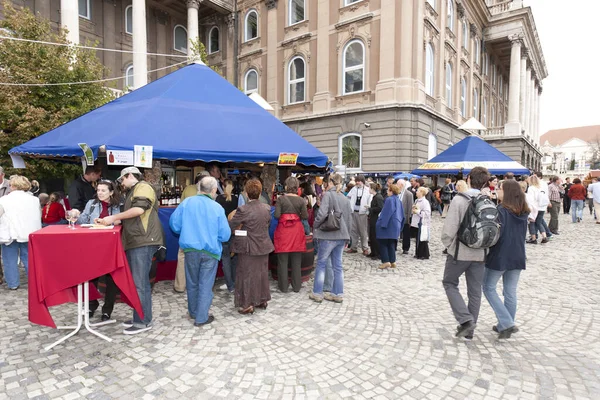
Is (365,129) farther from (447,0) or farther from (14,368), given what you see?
(14,368)

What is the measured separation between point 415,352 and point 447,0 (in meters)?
25.8

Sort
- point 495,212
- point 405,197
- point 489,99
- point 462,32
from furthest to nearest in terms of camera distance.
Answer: point 489,99
point 462,32
point 405,197
point 495,212

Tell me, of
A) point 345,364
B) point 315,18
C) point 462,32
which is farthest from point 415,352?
point 462,32

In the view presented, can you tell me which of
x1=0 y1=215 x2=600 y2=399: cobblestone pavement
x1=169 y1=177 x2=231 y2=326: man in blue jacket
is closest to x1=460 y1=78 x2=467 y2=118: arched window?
x1=0 y1=215 x2=600 y2=399: cobblestone pavement

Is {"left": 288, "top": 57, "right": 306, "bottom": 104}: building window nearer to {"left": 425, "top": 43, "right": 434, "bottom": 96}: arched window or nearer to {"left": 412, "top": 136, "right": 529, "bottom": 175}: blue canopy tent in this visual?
{"left": 425, "top": 43, "right": 434, "bottom": 96}: arched window

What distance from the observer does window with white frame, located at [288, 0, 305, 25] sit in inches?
894

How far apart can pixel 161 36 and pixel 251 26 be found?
713cm

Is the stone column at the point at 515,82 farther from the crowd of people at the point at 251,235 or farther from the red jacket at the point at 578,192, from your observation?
the crowd of people at the point at 251,235

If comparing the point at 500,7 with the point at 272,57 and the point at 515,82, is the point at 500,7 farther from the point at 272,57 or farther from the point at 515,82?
the point at 272,57

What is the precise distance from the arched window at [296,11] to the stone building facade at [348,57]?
7cm

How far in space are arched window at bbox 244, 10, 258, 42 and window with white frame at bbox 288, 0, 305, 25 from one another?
3.51 metres

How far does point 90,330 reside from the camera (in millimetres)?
3969

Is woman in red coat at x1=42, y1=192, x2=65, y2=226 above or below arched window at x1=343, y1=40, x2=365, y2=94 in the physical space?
below

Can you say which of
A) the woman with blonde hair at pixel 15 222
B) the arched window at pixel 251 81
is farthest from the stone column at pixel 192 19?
the woman with blonde hair at pixel 15 222
